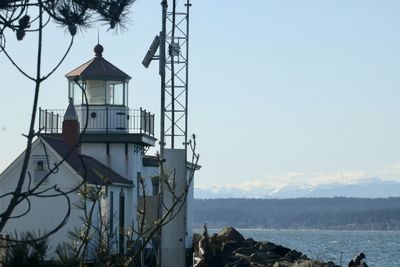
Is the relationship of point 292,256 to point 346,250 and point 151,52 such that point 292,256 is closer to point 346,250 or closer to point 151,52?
point 151,52

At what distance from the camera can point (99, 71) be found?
3659 centimetres

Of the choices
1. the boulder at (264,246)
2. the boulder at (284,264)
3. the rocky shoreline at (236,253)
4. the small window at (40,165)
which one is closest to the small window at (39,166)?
the small window at (40,165)

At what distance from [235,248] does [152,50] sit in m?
13.0

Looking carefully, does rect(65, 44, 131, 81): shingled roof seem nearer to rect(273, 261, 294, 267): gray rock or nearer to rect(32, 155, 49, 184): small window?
rect(32, 155, 49, 184): small window

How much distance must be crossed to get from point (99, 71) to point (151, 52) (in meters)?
5.55

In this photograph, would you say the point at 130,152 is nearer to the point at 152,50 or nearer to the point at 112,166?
the point at 112,166

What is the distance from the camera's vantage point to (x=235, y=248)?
4231 centimetres

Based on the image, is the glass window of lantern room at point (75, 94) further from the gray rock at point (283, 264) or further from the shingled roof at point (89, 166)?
the gray rock at point (283, 264)

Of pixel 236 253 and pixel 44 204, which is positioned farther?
pixel 236 253

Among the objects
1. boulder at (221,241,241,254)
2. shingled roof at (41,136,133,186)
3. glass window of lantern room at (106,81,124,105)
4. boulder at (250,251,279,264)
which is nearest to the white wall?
shingled roof at (41,136,133,186)

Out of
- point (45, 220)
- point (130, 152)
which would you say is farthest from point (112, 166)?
point (45, 220)

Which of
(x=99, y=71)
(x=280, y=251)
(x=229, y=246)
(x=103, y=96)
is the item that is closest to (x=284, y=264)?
(x=229, y=246)

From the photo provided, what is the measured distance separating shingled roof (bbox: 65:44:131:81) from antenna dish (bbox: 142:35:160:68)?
4795mm

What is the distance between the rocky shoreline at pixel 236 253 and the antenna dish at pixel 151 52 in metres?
7.57
